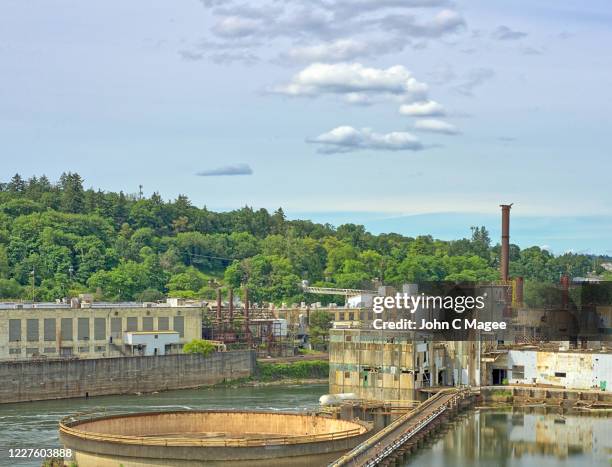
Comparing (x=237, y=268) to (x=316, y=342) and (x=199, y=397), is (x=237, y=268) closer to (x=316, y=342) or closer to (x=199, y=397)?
(x=316, y=342)

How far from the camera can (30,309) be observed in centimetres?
10956

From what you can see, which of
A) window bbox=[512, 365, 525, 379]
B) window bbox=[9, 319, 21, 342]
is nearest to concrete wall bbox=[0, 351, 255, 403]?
window bbox=[9, 319, 21, 342]

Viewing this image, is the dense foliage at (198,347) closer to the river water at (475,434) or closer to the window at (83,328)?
the window at (83,328)

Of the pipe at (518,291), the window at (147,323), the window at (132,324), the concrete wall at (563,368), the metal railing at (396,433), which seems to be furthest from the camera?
the window at (147,323)

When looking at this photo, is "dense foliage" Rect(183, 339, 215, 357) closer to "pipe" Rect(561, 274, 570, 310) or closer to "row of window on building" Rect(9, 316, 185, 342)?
"row of window on building" Rect(9, 316, 185, 342)

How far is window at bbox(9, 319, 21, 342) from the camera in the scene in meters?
108

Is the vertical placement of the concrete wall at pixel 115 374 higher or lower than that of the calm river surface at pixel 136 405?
higher

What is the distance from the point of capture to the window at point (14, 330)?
4262 inches

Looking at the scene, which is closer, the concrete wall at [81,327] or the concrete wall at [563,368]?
the concrete wall at [563,368]

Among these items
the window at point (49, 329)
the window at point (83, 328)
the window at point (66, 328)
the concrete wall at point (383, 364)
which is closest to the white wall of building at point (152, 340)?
the window at point (83, 328)

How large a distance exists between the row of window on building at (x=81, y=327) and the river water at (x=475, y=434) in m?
13.3

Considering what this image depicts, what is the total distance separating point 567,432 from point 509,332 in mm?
21071

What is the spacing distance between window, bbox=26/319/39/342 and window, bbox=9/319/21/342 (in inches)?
32.8

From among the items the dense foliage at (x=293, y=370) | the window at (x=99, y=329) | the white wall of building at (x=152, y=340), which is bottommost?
the dense foliage at (x=293, y=370)
